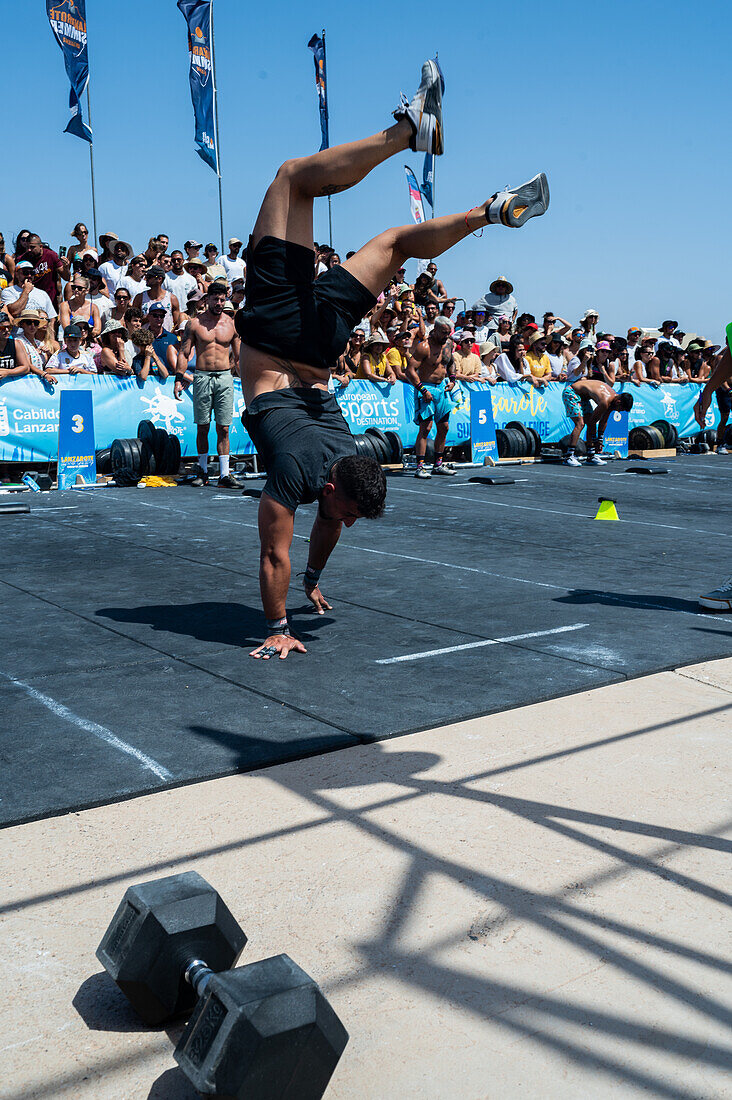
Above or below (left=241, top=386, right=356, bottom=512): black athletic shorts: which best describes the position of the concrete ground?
below

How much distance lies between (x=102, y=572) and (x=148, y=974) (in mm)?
4928

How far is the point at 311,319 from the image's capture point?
488cm

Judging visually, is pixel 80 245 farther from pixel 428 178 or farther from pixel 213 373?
pixel 428 178

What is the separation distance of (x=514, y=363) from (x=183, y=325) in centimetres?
610

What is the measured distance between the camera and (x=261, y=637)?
4.97 metres

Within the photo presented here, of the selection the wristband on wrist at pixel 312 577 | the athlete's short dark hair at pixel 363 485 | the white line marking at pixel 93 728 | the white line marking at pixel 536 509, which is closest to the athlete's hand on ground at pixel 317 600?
the wristband on wrist at pixel 312 577

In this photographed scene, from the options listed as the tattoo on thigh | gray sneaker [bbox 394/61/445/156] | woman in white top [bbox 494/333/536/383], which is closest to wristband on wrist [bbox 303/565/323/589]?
the tattoo on thigh

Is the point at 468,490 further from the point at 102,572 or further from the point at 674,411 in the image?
the point at 674,411

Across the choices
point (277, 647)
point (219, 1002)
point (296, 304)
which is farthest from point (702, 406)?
point (219, 1002)

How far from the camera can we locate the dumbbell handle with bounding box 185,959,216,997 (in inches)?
72.9

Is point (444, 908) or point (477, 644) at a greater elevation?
point (477, 644)

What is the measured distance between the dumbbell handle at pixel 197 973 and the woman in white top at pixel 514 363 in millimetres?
15341

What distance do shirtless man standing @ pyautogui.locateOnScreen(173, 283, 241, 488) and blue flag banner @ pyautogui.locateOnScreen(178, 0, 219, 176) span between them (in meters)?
8.48

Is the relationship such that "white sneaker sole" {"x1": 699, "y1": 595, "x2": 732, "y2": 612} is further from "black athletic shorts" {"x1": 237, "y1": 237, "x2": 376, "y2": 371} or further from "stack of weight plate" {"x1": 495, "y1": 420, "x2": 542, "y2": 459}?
"stack of weight plate" {"x1": 495, "y1": 420, "x2": 542, "y2": 459}
